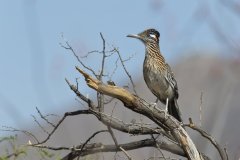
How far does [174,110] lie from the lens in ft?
25.0

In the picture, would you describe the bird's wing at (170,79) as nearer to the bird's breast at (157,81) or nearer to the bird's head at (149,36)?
the bird's breast at (157,81)

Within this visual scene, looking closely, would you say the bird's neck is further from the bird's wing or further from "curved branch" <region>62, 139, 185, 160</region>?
"curved branch" <region>62, 139, 185, 160</region>

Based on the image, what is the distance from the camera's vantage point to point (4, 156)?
17.8ft

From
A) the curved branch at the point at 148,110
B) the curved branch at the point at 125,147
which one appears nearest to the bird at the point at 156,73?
the curved branch at the point at 125,147

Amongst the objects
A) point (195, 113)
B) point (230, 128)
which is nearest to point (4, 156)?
point (230, 128)

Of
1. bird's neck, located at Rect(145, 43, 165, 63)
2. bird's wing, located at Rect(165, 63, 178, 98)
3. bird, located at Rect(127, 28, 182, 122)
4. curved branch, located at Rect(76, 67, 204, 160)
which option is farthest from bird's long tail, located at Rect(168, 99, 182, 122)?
curved branch, located at Rect(76, 67, 204, 160)

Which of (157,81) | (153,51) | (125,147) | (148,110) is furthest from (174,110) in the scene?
(148,110)

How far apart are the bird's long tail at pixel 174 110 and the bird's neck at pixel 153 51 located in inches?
18.9

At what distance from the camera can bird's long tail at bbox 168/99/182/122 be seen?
24.7 feet

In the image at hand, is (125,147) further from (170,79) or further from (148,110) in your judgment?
(170,79)

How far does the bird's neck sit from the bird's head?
0.05 metres

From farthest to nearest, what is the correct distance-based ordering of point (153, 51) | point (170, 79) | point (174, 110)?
point (153, 51)
point (170, 79)
point (174, 110)

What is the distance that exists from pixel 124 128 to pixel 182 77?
15125 millimetres

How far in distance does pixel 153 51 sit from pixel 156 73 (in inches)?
13.2
